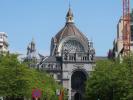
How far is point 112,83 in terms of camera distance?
9362cm

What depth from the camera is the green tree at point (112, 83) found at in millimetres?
82188

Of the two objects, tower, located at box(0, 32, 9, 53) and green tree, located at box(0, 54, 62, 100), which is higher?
tower, located at box(0, 32, 9, 53)

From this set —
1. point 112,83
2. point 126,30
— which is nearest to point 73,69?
point 126,30

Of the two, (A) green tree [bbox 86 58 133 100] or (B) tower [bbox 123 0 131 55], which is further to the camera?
(B) tower [bbox 123 0 131 55]

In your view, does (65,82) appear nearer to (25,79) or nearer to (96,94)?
(96,94)

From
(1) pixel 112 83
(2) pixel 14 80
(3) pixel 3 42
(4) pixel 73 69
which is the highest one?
(3) pixel 3 42

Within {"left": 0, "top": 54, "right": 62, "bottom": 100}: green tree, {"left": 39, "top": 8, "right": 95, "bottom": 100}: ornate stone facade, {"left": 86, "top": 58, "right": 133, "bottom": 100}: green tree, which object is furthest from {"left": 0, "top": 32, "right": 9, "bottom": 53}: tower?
{"left": 0, "top": 54, "right": 62, "bottom": 100}: green tree

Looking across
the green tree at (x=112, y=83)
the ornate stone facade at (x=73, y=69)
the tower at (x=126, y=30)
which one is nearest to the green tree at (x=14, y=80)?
the green tree at (x=112, y=83)

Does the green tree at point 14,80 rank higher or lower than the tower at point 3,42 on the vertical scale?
lower

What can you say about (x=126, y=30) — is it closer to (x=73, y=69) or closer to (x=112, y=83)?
(x=73, y=69)

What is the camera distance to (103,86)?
99562 mm

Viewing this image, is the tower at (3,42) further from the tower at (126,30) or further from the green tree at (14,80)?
the green tree at (14,80)

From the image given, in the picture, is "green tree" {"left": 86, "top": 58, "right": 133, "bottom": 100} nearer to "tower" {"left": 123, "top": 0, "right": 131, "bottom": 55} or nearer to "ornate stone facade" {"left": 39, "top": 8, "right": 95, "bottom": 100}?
"tower" {"left": 123, "top": 0, "right": 131, "bottom": 55}

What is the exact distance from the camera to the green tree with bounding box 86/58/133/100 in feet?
270
